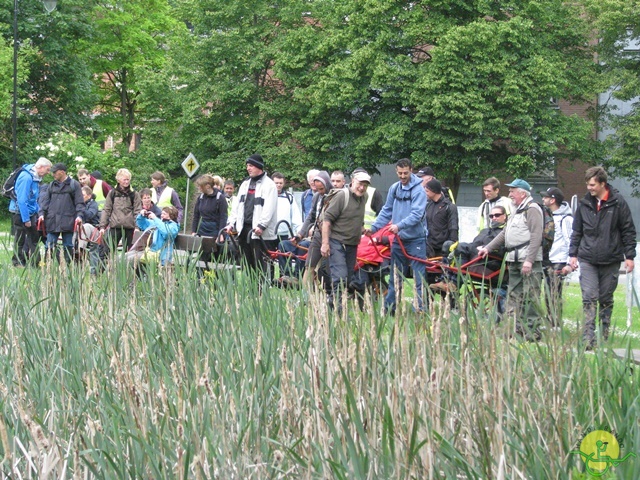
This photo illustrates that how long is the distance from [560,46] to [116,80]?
19.4 metres

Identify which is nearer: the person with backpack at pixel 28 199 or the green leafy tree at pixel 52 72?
the person with backpack at pixel 28 199

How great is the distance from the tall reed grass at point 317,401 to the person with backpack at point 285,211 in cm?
967

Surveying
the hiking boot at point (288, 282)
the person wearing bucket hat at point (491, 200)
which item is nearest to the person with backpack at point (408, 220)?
the person wearing bucket hat at point (491, 200)

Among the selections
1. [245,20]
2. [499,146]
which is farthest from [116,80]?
[499,146]

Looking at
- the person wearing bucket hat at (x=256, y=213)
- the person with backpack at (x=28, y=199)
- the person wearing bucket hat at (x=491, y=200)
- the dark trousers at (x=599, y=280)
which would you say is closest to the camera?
the dark trousers at (x=599, y=280)

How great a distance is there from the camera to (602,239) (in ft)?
32.0

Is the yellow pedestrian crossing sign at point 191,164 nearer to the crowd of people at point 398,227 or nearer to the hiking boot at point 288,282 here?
the crowd of people at point 398,227

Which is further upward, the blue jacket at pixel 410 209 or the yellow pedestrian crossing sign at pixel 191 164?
the yellow pedestrian crossing sign at pixel 191 164

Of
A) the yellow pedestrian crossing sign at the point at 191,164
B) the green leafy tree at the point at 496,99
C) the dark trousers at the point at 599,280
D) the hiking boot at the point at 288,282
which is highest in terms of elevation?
the green leafy tree at the point at 496,99

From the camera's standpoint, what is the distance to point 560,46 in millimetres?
40562

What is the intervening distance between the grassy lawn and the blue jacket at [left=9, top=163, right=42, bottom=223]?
1141 centimetres

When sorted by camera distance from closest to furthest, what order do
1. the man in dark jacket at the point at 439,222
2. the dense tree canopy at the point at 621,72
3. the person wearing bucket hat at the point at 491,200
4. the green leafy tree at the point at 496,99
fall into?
the person wearing bucket hat at the point at 491,200 < the man in dark jacket at the point at 439,222 < the green leafy tree at the point at 496,99 < the dense tree canopy at the point at 621,72

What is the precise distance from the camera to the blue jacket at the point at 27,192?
16.0 meters

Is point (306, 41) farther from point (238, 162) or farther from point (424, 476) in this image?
point (424, 476)
